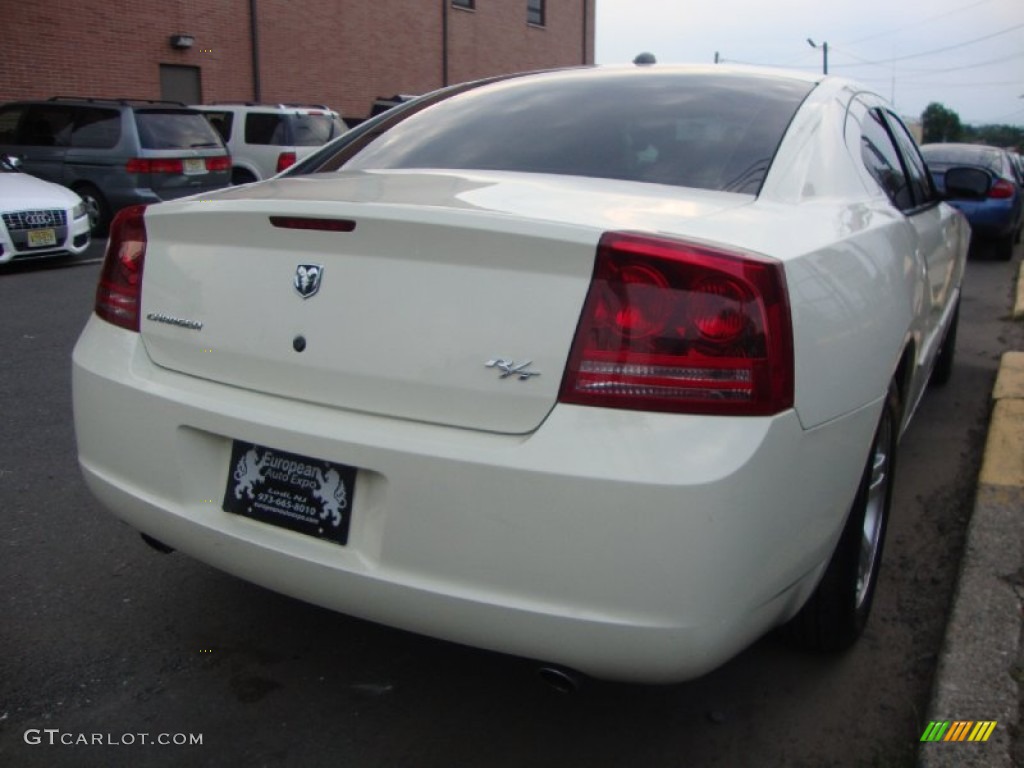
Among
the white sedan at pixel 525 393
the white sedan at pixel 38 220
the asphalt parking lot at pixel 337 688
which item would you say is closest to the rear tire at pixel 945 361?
the asphalt parking lot at pixel 337 688

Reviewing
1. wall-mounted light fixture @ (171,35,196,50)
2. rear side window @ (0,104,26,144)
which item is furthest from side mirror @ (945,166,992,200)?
wall-mounted light fixture @ (171,35,196,50)

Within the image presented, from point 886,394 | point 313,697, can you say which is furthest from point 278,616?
point 886,394

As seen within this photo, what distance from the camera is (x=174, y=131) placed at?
1234cm

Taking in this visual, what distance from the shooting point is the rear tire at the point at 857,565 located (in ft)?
8.75

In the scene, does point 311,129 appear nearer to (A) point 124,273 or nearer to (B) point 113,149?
(B) point 113,149

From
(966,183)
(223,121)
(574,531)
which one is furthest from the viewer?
(223,121)

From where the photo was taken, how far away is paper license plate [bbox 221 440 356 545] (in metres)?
2.21

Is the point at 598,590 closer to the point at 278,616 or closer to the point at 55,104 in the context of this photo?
the point at 278,616

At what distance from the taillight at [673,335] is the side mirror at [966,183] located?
3129mm

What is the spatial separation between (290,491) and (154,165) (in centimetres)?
1079

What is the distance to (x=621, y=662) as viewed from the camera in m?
2.04

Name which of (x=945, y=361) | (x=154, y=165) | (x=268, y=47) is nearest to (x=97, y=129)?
(x=154, y=165)

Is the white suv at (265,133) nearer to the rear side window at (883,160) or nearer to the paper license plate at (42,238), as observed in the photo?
the paper license plate at (42,238)

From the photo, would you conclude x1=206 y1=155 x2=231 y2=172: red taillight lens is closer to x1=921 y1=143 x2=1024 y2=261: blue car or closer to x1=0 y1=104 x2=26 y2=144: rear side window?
x1=0 y1=104 x2=26 y2=144: rear side window
